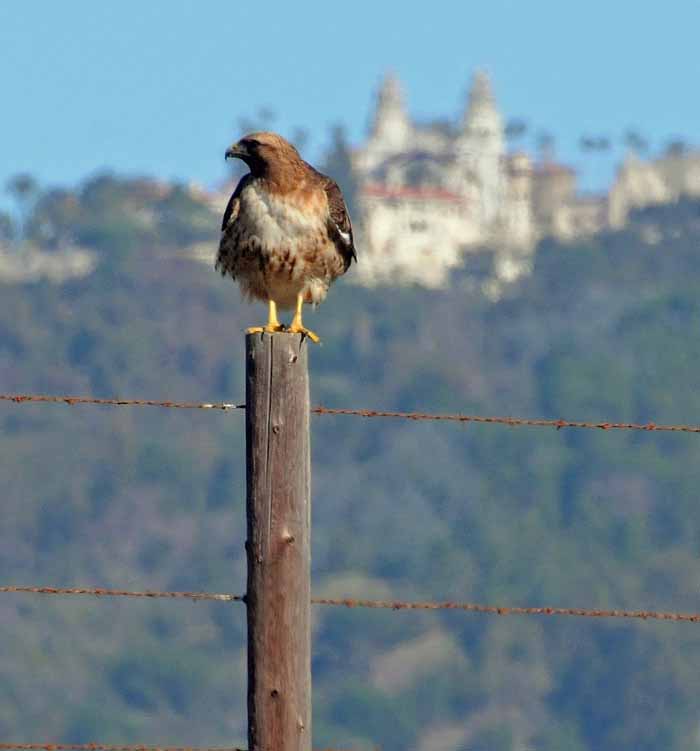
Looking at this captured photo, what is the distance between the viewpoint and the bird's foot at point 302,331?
8383 mm

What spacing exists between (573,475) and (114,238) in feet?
108

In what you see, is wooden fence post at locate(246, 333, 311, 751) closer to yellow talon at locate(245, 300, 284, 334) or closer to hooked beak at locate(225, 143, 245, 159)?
yellow talon at locate(245, 300, 284, 334)

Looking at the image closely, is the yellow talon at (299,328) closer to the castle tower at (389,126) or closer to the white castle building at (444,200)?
the white castle building at (444,200)

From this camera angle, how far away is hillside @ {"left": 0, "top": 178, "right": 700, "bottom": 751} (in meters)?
111

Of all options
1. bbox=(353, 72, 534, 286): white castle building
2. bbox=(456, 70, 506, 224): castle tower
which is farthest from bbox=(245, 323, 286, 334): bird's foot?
bbox=(456, 70, 506, 224): castle tower

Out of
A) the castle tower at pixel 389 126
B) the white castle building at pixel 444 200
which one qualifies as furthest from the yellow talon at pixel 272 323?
the castle tower at pixel 389 126

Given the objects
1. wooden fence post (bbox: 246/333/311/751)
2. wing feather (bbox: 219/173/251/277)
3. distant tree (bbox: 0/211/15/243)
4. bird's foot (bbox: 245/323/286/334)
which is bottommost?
wooden fence post (bbox: 246/333/311/751)

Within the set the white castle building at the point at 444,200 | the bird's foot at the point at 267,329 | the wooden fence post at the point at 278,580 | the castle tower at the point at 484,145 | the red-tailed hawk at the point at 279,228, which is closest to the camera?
the wooden fence post at the point at 278,580

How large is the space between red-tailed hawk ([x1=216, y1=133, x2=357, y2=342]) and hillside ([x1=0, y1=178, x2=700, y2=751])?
86.0 m

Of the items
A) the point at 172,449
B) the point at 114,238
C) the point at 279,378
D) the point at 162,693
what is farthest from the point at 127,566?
the point at 279,378

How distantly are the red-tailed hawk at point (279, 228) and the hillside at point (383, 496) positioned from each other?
86013mm

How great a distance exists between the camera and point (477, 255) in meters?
151

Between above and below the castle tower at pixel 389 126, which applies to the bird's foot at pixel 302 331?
below

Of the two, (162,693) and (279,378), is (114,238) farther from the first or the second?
(279,378)
